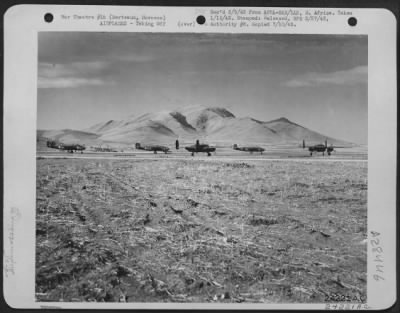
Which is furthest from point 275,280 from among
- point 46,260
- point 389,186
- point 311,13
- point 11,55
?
point 11,55

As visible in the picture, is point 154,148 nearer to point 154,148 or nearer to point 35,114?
point 154,148

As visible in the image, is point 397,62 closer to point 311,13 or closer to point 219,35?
point 311,13

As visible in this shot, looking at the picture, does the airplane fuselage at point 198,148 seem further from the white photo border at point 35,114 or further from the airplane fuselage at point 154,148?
the white photo border at point 35,114

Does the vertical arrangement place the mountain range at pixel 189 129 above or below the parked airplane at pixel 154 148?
above

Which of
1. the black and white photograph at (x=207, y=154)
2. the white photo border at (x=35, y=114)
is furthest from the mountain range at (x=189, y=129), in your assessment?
the white photo border at (x=35, y=114)

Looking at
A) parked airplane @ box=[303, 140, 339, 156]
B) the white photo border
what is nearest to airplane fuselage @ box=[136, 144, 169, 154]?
the white photo border

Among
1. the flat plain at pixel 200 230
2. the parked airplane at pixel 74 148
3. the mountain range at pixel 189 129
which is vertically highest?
the mountain range at pixel 189 129
